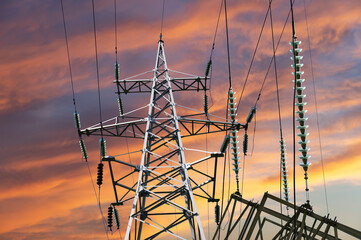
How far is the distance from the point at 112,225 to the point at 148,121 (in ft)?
21.0

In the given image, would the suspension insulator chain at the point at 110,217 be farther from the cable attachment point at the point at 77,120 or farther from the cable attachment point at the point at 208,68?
the cable attachment point at the point at 208,68

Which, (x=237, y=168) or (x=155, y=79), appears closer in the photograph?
(x=237, y=168)

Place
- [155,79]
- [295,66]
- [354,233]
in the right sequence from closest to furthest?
[295,66] → [354,233] → [155,79]

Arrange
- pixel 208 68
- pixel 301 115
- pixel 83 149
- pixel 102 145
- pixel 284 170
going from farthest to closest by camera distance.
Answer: pixel 208 68, pixel 83 149, pixel 102 145, pixel 284 170, pixel 301 115

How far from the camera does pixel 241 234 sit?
73.8ft

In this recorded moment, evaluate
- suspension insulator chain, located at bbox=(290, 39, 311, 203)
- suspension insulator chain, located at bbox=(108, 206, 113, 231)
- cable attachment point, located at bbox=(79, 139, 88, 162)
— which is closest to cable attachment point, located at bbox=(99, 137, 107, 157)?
cable attachment point, located at bbox=(79, 139, 88, 162)

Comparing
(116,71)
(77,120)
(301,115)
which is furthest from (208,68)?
(301,115)

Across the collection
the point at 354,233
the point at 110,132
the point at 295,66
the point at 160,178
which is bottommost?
the point at 354,233

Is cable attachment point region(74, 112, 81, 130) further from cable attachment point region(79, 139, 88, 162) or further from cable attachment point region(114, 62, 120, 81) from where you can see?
cable attachment point region(114, 62, 120, 81)

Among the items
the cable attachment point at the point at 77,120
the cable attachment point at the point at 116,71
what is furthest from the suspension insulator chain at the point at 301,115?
the cable attachment point at the point at 116,71

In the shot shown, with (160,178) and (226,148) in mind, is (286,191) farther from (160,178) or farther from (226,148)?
(160,178)

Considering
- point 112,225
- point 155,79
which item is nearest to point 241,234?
point 112,225

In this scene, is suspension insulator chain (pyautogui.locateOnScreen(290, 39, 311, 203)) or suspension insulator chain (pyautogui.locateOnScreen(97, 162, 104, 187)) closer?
suspension insulator chain (pyautogui.locateOnScreen(290, 39, 311, 203))

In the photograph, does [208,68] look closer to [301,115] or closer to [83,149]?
[83,149]
